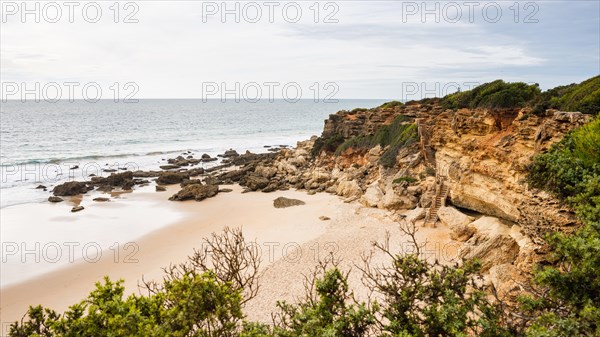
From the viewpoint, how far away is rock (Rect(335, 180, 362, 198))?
34719 millimetres

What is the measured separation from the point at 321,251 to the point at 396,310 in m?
13.9

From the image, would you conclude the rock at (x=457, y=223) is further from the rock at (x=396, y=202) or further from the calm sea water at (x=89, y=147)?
the calm sea water at (x=89, y=147)

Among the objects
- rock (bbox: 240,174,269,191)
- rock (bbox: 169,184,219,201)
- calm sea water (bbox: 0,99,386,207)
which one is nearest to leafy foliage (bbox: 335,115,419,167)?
rock (bbox: 240,174,269,191)

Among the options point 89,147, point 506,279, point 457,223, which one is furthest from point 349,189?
point 89,147

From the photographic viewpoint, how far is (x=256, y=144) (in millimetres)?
83375

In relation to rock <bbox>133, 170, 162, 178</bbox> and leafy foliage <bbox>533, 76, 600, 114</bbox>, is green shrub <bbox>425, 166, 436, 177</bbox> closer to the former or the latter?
leafy foliage <bbox>533, 76, 600, 114</bbox>

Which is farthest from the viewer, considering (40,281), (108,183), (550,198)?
(108,183)

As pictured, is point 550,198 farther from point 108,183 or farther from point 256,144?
point 256,144

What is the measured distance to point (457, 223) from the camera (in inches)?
899

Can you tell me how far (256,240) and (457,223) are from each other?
12119 mm

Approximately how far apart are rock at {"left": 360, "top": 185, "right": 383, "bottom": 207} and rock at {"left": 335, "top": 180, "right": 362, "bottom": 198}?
2280mm

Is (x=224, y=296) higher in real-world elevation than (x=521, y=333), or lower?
higher

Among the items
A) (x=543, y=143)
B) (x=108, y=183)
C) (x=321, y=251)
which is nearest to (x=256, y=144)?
(x=108, y=183)

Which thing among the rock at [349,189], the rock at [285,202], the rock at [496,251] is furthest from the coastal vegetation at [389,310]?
the rock at [285,202]
